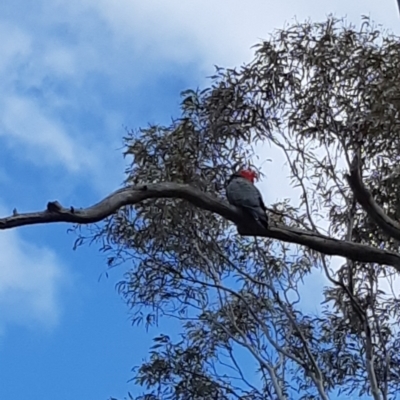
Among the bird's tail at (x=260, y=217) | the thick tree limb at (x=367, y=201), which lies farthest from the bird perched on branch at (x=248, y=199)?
the thick tree limb at (x=367, y=201)

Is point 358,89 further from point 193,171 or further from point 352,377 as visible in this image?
point 352,377

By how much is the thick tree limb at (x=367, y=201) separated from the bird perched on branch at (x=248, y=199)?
507mm

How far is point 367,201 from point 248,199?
2.07ft

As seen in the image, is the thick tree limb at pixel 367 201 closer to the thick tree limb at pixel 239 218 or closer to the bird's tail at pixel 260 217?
the thick tree limb at pixel 239 218

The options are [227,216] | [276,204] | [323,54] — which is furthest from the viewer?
[276,204]

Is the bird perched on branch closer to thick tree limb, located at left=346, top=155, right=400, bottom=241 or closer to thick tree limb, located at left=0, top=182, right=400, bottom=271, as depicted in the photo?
thick tree limb, located at left=0, top=182, right=400, bottom=271

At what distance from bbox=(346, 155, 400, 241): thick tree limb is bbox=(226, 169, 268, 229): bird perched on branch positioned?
0.51 metres

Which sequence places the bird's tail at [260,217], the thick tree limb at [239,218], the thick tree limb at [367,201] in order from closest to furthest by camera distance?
the thick tree limb at [239,218]
the thick tree limb at [367,201]
the bird's tail at [260,217]

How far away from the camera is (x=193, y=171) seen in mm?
6297

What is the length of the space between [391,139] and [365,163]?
0.35m

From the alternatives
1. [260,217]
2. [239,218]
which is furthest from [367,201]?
[239,218]

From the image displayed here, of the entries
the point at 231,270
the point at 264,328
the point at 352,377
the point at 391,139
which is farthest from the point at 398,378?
the point at 391,139

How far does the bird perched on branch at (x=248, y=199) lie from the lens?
4699 millimetres

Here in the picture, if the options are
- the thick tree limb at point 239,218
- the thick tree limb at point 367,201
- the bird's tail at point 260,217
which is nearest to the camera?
the thick tree limb at point 239,218
